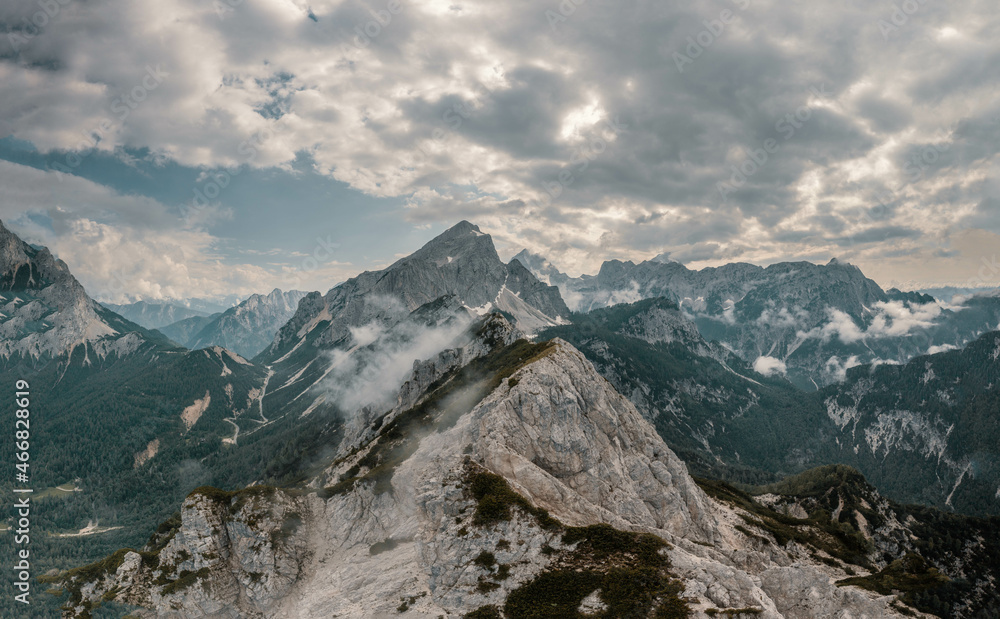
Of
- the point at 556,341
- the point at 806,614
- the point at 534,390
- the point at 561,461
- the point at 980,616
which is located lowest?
the point at 980,616

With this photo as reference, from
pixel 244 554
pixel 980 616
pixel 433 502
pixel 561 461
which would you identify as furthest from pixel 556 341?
pixel 980 616

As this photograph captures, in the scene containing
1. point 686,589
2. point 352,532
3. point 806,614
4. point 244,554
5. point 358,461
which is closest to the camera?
point 686,589

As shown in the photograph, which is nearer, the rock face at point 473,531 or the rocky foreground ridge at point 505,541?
the rocky foreground ridge at point 505,541

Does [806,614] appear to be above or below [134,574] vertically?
below

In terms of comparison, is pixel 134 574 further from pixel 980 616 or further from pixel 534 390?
pixel 980 616
